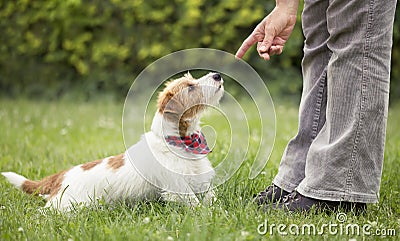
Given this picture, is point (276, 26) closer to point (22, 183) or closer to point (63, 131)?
point (22, 183)

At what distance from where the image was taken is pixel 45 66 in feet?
27.4

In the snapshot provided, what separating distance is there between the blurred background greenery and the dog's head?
502cm

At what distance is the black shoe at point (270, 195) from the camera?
2.66 metres

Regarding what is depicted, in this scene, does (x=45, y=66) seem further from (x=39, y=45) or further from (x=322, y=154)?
(x=322, y=154)

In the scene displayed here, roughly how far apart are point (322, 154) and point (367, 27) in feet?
2.00

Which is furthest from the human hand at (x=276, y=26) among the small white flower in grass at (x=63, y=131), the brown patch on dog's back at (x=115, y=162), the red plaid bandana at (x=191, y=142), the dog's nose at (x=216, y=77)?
the small white flower in grass at (x=63, y=131)

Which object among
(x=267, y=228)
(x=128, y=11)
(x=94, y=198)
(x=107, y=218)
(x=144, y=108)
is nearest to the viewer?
(x=267, y=228)

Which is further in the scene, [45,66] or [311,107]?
[45,66]

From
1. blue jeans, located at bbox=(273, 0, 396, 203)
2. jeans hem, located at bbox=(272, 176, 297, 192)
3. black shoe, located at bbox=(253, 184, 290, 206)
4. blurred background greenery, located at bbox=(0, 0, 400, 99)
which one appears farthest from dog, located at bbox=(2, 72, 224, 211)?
blurred background greenery, located at bbox=(0, 0, 400, 99)

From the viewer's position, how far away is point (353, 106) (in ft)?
7.81

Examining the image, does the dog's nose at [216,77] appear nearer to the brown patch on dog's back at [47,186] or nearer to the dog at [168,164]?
the dog at [168,164]

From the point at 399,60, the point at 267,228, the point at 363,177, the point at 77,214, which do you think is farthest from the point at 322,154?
A: the point at 399,60

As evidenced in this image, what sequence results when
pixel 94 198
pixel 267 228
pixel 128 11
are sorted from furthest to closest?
pixel 128 11 → pixel 94 198 → pixel 267 228

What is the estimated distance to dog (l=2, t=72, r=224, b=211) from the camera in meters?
2.66
